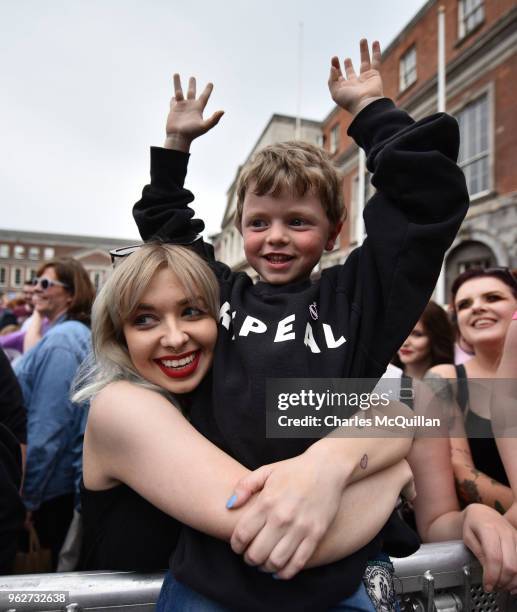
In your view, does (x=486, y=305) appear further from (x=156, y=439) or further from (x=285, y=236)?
(x=156, y=439)

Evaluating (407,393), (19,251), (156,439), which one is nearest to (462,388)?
(407,393)

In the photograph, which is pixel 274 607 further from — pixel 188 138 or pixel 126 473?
pixel 188 138

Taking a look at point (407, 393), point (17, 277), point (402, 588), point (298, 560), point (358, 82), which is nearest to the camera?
point (298, 560)

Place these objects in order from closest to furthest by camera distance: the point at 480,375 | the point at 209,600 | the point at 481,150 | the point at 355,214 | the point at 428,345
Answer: the point at 209,600 → the point at 480,375 → the point at 428,345 → the point at 481,150 → the point at 355,214

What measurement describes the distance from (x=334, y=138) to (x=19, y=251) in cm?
5581

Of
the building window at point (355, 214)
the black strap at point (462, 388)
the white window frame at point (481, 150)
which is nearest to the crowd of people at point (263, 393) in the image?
the black strap at point (462, 388)

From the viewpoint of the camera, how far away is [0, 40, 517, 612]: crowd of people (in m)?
0.91

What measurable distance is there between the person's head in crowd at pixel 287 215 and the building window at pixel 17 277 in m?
66.5

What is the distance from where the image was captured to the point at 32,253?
2448 inches

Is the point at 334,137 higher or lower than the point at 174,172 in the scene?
higher

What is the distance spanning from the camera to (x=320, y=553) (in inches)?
35.1

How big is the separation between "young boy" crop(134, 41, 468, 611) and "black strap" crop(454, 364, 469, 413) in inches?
36.1

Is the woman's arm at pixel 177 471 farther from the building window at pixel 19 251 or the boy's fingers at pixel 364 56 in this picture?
the building window at pixel 19 251

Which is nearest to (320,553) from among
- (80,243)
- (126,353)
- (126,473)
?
(126,473)
